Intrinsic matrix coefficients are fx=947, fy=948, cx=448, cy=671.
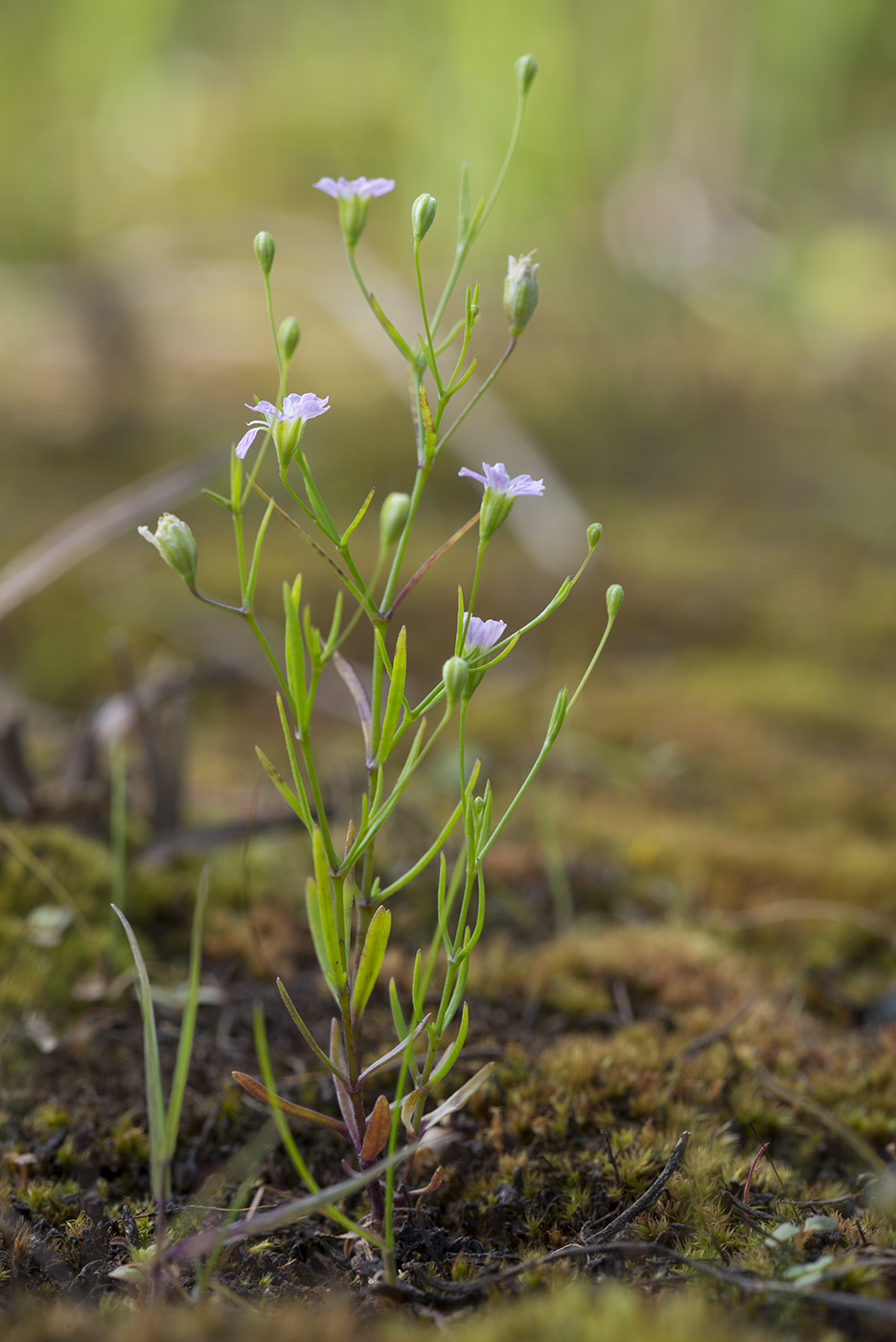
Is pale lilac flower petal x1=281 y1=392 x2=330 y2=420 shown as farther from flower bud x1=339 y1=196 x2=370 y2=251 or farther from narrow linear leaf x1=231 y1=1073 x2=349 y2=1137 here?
narrow linear leaf x1=231 y1=1073 x2=349 y2=1137

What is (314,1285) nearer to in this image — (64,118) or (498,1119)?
(498,1119)

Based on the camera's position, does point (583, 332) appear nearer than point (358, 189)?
No

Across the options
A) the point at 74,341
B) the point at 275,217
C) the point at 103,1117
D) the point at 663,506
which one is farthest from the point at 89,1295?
the point at 275,217

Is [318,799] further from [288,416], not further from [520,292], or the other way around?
[520,292]

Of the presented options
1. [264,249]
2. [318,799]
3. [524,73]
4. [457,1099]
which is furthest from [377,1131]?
[524,73]

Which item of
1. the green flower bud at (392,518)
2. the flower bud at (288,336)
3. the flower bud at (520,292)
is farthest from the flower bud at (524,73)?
the green flower bud at (392,518)

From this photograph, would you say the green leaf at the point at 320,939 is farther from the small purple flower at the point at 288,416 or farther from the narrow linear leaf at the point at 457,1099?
the small purple flower at the point at 288,416
